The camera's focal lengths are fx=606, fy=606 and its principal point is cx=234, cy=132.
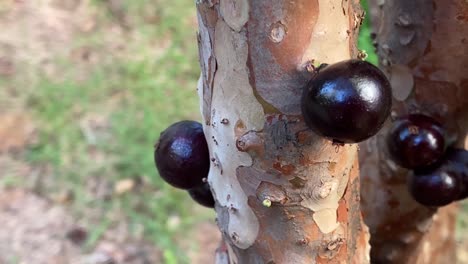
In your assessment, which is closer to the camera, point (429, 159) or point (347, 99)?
point (347, 99)

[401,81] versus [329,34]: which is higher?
[329,34]

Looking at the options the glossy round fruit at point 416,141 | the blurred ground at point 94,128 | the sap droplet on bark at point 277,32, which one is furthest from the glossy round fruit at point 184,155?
the blurred ground at point 94,128

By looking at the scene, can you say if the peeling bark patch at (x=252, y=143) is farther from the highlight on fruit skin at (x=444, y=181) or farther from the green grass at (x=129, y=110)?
the green grass at (x=129, y=110)

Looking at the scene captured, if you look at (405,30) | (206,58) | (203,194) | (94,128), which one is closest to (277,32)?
(206,58)

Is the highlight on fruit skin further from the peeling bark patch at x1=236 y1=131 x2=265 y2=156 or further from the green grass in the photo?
the green grass

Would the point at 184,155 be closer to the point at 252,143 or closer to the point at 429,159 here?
the point at 252,143

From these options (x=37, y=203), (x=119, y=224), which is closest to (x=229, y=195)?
(x=119, y=224)

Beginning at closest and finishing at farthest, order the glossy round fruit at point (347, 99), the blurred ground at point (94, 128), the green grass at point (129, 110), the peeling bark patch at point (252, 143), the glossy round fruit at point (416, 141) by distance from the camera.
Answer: the glossy round fruit at point (347, 99), the peeling bark patch at point (252, 143), the glossy round fruit at point (416, 141), the blurred ground at point (94, 128), the green grass at point (129, 110)
